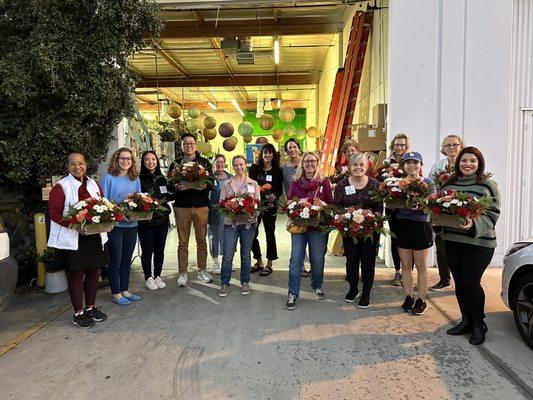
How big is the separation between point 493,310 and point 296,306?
6.63 feet

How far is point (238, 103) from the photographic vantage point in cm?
2280

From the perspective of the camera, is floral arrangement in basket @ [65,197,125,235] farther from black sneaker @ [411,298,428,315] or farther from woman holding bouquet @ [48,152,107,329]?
black sneaker @ [411,298,428,315]

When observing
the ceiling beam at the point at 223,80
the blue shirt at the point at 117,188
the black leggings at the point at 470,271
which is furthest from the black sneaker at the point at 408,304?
the ceiling beam at the point at 223,80

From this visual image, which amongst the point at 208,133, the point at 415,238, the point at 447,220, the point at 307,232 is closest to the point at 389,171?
the point at 415,238

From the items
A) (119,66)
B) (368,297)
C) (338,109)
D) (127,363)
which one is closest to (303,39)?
(338,109)

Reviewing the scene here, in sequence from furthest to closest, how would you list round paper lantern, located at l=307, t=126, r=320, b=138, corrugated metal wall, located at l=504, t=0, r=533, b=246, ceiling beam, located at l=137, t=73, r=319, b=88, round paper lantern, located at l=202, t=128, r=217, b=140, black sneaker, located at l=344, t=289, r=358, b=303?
ceiling beam, located at l=137, t=73, r=319, b=88 < round paper lantern, located at l=307, t=126, r=320, b=138 < round paper lantern, located at l=202, t=128, r=217, b=140 < corrugated metal wall, located at l=504, t=0, r=533, b=246 < black sneaker, located at l=344, t=289, r=358, b=303

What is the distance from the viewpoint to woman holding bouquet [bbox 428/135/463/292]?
436cm

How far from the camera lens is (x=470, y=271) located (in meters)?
3.50

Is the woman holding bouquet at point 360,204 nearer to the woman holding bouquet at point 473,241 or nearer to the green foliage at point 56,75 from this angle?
the woman holding bouquet at point 473,241

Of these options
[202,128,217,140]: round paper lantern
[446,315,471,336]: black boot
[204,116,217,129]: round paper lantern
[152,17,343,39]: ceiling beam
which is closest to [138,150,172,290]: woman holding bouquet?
[446,315,471,336]: black boot

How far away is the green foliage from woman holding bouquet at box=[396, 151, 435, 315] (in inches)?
138

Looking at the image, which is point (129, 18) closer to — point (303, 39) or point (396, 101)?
point (396, 101)

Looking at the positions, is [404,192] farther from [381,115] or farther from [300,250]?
[381,115]

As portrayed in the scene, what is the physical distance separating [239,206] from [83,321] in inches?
74.2
